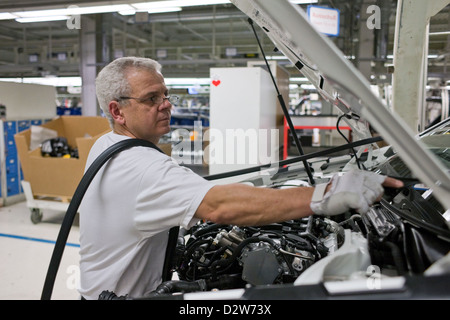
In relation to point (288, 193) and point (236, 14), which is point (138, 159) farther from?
point (236, 14)

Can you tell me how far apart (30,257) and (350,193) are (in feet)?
11.9

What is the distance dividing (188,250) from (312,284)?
0.95 meters

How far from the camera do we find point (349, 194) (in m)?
0.99

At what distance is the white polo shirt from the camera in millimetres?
1132

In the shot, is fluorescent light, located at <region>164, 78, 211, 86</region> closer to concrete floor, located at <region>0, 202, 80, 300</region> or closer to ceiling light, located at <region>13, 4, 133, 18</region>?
ceiling light, located at <region>13, 4, 133, 18</region>

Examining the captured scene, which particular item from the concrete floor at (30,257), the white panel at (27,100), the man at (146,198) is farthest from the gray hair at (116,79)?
the white panel at (27,100)

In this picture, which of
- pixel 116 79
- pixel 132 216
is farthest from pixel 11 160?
pixel 132 216

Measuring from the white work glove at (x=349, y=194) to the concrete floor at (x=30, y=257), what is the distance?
2.59 metres

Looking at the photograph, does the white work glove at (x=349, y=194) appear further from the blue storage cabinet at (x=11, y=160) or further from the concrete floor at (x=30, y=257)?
the blue storage cabinet at (x=11, y=160)

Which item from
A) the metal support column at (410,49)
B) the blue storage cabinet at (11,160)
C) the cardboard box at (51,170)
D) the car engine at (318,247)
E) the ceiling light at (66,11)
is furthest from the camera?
the blue storage cabinet at (11,160)

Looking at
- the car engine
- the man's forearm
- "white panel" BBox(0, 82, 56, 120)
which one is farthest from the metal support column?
"white panel" BBox(0, 82, 56, 120)

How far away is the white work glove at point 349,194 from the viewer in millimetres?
985

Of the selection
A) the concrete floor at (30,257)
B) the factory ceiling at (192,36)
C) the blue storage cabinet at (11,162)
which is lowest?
the concrete floor at (30,257)
